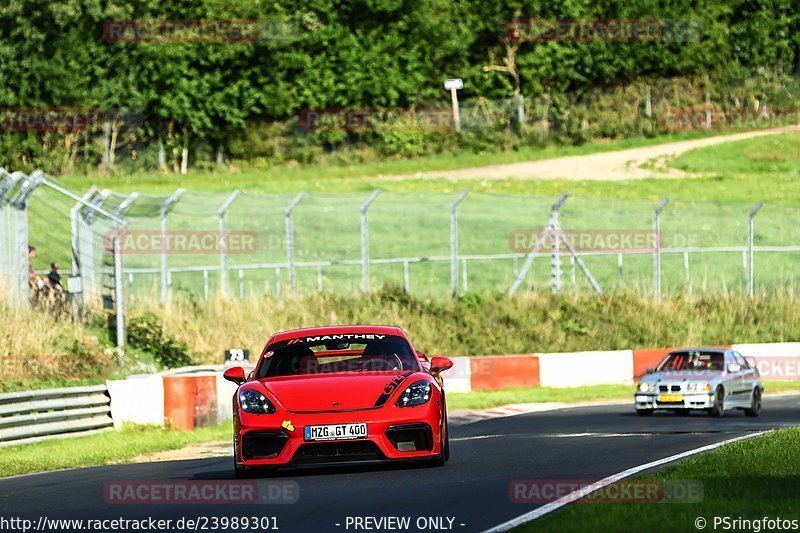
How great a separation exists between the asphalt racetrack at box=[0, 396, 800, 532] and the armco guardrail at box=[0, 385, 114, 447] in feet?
10.1

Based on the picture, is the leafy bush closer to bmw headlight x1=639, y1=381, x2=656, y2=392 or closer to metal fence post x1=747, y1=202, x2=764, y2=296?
bmw headlight x1=639, y1=381, x2=656, y2=392

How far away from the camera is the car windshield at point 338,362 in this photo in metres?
14.4

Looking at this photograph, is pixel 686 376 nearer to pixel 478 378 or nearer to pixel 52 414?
pixel 478 378

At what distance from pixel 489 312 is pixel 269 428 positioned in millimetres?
20604

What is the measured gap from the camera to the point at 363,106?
7312 centimetres

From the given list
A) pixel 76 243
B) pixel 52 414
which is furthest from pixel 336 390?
pixel 76 243

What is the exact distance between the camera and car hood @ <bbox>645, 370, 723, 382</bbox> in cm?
2394

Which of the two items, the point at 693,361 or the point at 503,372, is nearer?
the point at 693,361

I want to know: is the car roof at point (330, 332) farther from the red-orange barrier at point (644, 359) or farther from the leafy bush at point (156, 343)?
the red-orange barrier at point (644, 359)

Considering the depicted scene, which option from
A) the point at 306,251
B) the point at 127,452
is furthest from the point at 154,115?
the point at 127,452

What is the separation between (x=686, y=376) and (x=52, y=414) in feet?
30.7

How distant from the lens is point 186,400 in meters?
21.7

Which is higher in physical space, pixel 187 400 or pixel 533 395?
pixel 187 400

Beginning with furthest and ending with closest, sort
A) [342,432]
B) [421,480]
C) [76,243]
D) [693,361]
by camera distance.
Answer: [76,243], [693,361], [342,432], [421,480]
